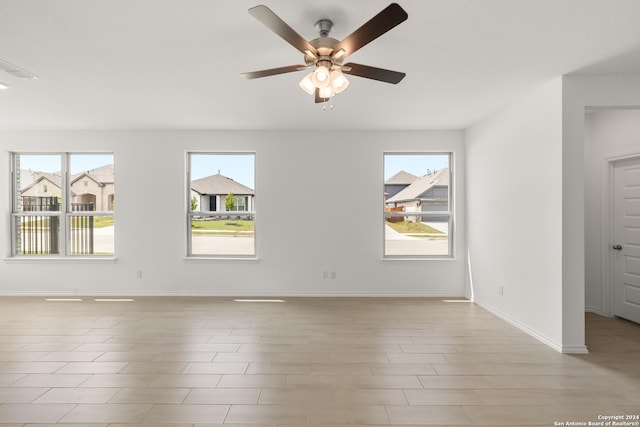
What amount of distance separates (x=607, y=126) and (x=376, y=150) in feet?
9.66

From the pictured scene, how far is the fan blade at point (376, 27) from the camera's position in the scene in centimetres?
180

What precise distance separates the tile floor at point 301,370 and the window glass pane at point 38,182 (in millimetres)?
1856

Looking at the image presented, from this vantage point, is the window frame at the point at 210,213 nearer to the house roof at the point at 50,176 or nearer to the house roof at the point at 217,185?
the house roof at the point at 217,185

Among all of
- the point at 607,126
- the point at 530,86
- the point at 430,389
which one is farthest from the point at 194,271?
the point at 607,126

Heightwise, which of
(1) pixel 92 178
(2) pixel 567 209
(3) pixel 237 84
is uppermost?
(3) pixel 237 84

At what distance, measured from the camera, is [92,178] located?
224 inches

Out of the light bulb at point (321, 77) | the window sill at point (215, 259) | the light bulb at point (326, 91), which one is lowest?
the window sill at point (215, 259)

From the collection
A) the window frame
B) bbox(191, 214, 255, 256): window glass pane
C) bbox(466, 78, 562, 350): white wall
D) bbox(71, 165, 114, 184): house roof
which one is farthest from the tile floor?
bbox(71, 165, 114, 184): house roof

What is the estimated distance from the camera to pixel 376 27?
1.97 metres

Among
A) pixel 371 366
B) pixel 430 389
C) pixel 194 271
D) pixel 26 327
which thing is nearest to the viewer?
pixel 430 389

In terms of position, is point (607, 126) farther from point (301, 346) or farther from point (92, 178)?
point (92, 178)

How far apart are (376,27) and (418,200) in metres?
4.04

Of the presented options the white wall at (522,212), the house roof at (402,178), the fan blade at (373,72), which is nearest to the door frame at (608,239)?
the white wall at (522,212)

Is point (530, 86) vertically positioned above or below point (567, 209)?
above
